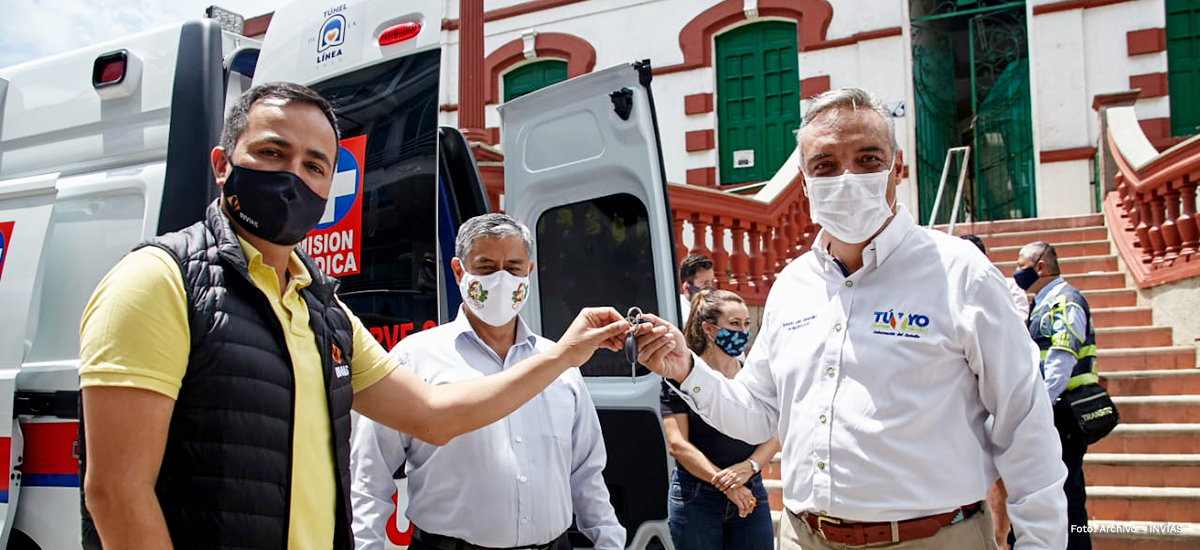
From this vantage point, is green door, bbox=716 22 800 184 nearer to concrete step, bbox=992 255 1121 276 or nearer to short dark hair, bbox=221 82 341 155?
concrete step, bbox=992 255 1121 276

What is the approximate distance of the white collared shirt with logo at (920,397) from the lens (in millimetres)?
1894

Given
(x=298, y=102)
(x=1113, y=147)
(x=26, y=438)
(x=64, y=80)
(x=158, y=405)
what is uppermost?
(x=1113, y=147)

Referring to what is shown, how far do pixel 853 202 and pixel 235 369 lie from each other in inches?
56.4

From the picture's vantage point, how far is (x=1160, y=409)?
19.3 feet

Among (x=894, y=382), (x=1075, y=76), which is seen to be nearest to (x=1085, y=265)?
(x=1075, y=76)

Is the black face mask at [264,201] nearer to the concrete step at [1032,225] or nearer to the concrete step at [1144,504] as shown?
the concrete step at [1144,504]

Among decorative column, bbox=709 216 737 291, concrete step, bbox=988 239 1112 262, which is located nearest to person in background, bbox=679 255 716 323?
decorative column, bbox=709 216 737 291

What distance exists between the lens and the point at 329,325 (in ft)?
6.03

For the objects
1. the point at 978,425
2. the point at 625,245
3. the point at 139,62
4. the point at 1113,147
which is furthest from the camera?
the point at 1113,147

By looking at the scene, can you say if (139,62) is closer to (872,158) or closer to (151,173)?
(151,173)

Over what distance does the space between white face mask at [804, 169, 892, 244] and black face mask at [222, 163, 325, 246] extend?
4.01 feet

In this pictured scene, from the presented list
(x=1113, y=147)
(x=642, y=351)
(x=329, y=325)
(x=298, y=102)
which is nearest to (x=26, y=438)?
(x=329, y=325)

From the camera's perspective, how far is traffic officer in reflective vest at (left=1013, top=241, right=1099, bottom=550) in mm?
4504

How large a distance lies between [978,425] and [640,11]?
37.8 feet
